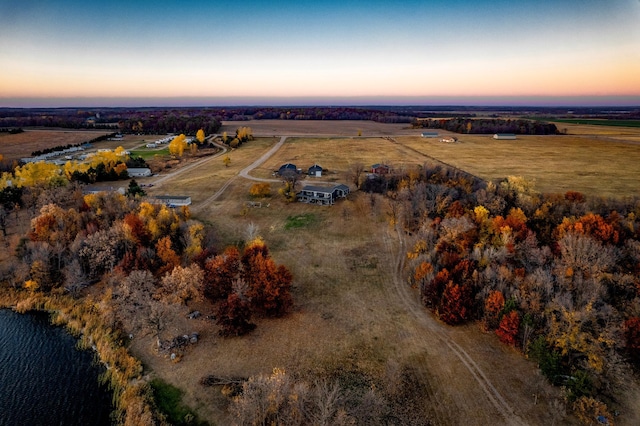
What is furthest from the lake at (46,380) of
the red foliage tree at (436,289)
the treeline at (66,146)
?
the treeline at (66,146)

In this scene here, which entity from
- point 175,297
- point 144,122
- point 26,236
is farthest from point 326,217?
point 144,122

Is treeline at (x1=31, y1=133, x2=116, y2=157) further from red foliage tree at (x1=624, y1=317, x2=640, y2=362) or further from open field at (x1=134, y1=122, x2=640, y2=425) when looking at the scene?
red foliage tree at (x1=624, y1=317, x2=640, y2=362)

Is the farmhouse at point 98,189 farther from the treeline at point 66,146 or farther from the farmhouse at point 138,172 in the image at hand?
the treeline at point 66,146

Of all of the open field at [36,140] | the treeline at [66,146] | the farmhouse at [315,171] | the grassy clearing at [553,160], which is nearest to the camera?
the grassy clearing at [553,160]

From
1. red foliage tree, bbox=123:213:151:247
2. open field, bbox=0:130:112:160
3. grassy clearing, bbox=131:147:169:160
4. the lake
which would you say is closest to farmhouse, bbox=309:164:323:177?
red foliage tree, bbox=123:213:151:247

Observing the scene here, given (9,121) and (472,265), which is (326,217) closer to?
(472,265)
